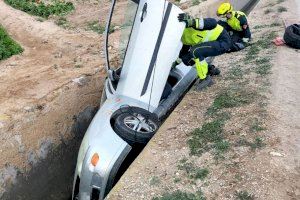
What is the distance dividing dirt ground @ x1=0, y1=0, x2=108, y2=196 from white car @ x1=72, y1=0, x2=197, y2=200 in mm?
1958

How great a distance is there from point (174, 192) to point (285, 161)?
5.73 ft

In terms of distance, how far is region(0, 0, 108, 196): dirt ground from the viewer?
905 centimetres

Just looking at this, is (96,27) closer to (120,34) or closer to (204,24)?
(120,34)

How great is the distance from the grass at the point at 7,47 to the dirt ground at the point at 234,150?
5402 millimetres

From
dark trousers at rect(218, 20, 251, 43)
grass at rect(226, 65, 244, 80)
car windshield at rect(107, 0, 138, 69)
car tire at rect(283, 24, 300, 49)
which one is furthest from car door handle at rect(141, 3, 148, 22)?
car tire at rect(283, 24, 300, 49)

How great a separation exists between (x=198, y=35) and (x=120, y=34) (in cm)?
325

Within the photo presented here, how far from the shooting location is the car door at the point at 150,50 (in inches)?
299

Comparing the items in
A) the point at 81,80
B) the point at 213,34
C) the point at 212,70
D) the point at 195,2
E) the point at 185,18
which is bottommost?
the point at 195,2

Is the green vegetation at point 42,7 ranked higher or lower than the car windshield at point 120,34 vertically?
lower

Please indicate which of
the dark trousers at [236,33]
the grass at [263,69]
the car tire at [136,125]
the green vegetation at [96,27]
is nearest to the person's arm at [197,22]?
the car tire at [136,125]

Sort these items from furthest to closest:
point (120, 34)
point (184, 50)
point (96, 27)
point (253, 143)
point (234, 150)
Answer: point (96, 27), point (120, 34), point (184, 50), point (253, 143), point (234, 150)

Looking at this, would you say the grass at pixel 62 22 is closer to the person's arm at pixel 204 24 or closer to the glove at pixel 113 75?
the person's arm at pixel 204 24

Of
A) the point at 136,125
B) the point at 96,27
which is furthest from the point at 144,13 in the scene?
the point at 96,27

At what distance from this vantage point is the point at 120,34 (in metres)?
11.9
